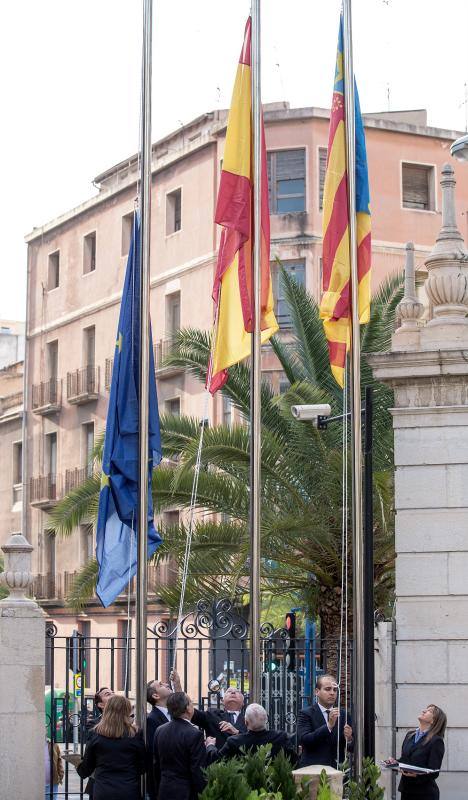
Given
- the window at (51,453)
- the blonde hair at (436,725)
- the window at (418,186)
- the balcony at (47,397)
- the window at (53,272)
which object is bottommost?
the blonde hair at (436,725)

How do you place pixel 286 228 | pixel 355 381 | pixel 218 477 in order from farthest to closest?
1. pixel 286 228
2. pixel 218 477
3. pixel 355 381

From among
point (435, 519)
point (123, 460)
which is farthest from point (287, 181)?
point (123, 460)

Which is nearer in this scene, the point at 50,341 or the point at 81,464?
the point at 81,464

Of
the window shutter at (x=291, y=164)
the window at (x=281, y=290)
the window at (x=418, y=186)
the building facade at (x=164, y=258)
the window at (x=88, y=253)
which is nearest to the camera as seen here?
the window at (x=281, y=290)

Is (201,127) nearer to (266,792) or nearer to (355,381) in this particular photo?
(355,381)

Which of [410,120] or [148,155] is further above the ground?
[410,120]

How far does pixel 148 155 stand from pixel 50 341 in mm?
36738

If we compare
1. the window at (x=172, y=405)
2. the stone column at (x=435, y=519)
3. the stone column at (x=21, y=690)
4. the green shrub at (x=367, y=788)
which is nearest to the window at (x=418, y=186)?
the window at (x=172, y=405)

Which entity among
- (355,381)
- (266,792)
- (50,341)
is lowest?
(266,792)

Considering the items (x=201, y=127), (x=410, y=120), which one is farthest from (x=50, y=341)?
(x=410, y=120)

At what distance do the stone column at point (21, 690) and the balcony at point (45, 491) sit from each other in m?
33.6

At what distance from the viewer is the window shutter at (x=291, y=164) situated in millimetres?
40062

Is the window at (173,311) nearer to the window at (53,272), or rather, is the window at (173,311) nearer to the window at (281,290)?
the window at (281,290)

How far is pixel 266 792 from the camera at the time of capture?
9562mm
